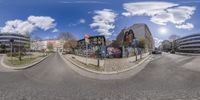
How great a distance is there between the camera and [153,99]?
4.97m

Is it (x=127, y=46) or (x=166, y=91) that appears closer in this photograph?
(x=166, y=91)

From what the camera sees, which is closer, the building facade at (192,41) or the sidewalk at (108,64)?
the sidewalk at (108,64)

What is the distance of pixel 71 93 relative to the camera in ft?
18.7

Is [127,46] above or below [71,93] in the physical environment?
above

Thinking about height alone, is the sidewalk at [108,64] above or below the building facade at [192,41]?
below

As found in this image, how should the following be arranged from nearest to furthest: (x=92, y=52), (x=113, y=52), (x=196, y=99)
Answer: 1. (x=196, y=99)
2. (x=92, y=52)
3. (x=113, y=52)

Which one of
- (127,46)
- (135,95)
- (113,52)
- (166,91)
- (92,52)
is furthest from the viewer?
(113,52)

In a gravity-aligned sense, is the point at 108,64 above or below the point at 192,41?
below

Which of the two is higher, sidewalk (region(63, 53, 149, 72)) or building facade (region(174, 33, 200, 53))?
building facade (region(174, 33, 200, 53))

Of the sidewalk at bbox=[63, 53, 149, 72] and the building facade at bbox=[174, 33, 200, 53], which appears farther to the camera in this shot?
the building facade at bbox=[174, 33, 200, 53]

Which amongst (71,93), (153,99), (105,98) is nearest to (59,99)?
(71,93)

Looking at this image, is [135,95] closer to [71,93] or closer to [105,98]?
[105,98]

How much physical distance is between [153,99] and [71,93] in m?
2.58

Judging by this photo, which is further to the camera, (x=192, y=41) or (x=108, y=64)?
(x=192, y=41)
